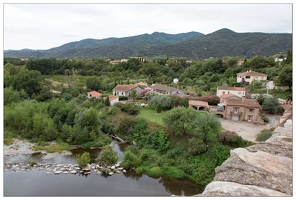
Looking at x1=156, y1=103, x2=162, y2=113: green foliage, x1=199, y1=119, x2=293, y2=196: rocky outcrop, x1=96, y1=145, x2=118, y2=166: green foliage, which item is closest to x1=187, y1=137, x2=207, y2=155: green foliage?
x1=96, y1=145, x2=118, y2=166: green foliage

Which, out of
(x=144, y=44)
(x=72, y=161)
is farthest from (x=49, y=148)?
(x=144, y=44)

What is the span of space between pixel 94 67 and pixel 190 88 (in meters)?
19.9

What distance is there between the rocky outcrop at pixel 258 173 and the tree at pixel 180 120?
8.84 meters

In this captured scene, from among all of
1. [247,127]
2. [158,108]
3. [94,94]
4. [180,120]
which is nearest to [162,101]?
[158,108]

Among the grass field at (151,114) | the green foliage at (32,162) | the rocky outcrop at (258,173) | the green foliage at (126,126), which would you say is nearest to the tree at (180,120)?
the grass field at (151,114)

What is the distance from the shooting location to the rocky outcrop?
500 cm

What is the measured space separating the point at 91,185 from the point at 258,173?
8.88 metres

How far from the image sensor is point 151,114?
21.0 meters

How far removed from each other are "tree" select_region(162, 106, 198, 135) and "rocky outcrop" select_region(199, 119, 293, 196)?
8841mm

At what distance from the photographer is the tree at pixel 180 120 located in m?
15.9

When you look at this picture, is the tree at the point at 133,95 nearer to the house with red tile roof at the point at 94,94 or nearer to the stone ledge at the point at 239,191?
the house with red tile roof at the point at 94,94

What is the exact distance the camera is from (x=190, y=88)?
30125 mm

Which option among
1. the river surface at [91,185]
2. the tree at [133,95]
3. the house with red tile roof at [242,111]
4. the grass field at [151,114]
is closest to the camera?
the river surface at [91,185]

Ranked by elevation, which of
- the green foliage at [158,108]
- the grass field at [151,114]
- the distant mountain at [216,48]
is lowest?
the grass field at [151,114]
